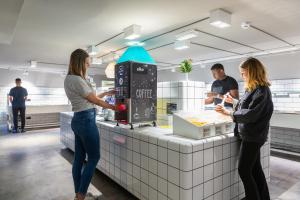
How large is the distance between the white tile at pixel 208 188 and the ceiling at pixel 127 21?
206cm

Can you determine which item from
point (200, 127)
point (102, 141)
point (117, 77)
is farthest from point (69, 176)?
point (200, 127)

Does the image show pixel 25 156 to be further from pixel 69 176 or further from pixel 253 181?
pixel 253 181

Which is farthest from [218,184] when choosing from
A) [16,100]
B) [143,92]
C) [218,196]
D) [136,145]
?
[16,100]

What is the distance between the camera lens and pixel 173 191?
175 cm

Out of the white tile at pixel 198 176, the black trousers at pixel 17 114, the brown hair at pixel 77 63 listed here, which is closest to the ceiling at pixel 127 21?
the brown hair at pixel 77 63

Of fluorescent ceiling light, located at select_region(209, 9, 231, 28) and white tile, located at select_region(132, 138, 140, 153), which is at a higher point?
fluorescent ceiling light, located at select_region(209, 9, 231, 28)

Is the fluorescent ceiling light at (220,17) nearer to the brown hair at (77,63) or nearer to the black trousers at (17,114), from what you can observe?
the brown hair at (77,63)

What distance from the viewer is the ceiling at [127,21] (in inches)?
105

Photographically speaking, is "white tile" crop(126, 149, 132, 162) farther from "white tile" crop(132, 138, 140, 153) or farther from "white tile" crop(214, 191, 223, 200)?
"white tile" crop(214, 191, 223, 200)

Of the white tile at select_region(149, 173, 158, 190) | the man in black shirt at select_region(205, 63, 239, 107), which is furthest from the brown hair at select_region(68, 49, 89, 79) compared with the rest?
the man in black shirt at select_region(205, 63, 239, 107)

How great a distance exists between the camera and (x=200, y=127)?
178 centimetres

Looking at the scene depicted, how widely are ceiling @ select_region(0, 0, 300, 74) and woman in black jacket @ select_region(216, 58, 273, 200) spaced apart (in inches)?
47.9

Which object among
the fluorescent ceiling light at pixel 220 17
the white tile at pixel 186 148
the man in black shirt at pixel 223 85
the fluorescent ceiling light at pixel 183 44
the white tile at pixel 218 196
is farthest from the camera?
the fluorescent ceiling light at pixel 183 44

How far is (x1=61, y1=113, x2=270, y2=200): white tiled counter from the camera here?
5.51 feet
